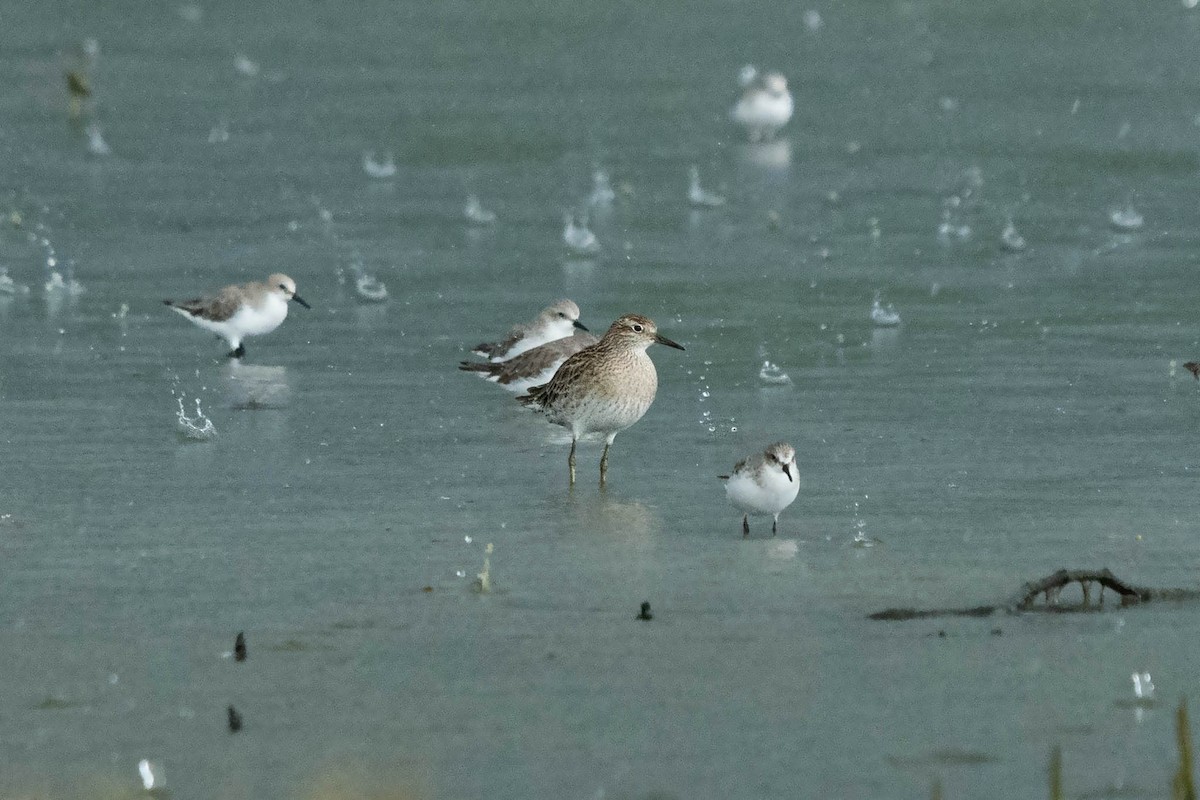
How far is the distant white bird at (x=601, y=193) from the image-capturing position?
79.2 feet

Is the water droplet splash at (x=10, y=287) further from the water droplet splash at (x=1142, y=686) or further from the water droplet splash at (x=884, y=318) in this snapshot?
the water droplet splash at (x=1142, y=686)

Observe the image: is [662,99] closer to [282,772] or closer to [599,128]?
[599,128]

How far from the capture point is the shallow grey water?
8.52 m

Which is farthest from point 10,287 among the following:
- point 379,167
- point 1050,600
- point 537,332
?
point 1050,600

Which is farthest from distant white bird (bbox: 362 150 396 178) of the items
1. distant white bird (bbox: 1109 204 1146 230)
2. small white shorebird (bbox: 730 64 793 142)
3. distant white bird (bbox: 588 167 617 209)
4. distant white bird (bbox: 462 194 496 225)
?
distant white bird (bbox: 1109 204 1146 230)

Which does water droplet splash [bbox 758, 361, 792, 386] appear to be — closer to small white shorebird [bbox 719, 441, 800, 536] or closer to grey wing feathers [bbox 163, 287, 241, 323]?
small white shorebird [bbox 719, 441, 800, 536]

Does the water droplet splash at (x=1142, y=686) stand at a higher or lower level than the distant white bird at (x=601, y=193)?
lower

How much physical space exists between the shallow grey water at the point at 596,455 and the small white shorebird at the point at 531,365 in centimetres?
25

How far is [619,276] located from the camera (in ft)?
67.1

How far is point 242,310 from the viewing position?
57.8ft

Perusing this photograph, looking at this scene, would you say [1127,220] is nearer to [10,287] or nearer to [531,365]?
[531,365]

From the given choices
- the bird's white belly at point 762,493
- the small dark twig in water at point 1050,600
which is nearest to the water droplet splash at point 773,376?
the bird's white belly at point 762,493

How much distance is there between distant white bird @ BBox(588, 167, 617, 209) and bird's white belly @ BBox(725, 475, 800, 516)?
504 inches

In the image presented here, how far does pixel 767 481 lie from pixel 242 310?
24.5ft
